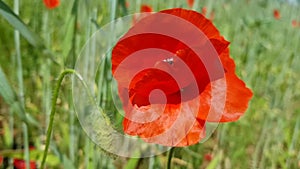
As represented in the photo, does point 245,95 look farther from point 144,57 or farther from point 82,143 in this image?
point 82,143

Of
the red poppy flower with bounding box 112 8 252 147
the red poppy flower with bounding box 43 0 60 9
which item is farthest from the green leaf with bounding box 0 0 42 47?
the red poppy flower with bounding box 43 0 60 9

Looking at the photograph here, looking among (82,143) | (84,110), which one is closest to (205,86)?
(84,110)

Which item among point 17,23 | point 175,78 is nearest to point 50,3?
point 17,23

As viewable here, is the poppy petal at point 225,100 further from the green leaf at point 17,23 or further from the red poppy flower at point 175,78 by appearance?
the green leaf at point 17,23

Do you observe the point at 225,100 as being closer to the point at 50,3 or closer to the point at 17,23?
the point at 17,23

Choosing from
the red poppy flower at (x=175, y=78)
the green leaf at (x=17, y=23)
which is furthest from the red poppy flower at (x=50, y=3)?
Answer: the red poppy flower at (x=175, y=78)

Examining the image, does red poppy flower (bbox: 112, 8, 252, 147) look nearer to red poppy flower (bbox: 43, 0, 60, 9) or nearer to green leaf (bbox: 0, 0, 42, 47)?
green leaf (bbox: 0, 0, 42, 47)
